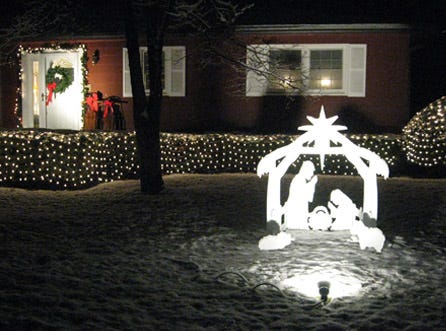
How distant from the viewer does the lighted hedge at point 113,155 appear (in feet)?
40.9

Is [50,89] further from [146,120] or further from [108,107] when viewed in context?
[146,120]

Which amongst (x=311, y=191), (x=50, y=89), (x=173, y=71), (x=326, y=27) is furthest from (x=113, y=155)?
(x=50, y=89)

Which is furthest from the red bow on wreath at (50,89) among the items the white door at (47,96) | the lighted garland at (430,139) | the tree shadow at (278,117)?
the lighted garland at (430,139)

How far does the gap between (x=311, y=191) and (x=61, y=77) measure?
1291 cm

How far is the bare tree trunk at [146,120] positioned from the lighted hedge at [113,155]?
130 cm

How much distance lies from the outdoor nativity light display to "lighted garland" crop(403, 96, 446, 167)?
5.21m

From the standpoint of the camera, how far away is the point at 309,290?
6.22 metres

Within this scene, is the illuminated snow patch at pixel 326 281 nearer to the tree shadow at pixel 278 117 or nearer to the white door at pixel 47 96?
the tree shadow at pixel 278 117

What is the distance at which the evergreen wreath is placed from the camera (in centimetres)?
1959

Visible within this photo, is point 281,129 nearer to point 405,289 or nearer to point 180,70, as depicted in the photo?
point 180,70

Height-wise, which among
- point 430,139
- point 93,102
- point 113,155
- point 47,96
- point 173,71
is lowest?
point 113,155

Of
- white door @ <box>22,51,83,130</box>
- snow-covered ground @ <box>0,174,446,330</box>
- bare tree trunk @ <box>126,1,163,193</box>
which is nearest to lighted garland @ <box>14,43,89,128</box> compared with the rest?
white door @ <box>22,51,83,130</box>

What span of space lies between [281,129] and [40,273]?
1196 cm

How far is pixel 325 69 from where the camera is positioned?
58.7ft
